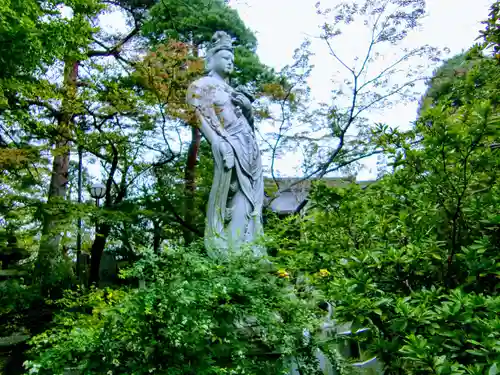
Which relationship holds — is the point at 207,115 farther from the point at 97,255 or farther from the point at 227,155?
the point at 97,255

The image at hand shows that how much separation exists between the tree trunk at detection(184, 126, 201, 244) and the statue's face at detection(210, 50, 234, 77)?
105 inches

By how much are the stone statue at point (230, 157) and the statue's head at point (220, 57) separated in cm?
1

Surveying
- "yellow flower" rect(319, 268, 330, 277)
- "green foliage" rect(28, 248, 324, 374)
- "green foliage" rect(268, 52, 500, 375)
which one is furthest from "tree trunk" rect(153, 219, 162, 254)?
"green foliage" rect(268, 52, 500, 375)

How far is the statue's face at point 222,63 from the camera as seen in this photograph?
5.65 meters

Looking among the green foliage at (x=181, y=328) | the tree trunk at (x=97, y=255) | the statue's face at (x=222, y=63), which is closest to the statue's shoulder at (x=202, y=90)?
the statue's face at (x=222, y=63)

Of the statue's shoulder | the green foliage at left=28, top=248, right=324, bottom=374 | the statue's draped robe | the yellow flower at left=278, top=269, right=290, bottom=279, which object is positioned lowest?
the green foliage at left=28, top=248, right=324, bottom=374

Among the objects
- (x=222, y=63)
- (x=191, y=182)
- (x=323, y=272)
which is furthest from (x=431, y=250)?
(x=191, y=182)

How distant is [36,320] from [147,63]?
16.7ft

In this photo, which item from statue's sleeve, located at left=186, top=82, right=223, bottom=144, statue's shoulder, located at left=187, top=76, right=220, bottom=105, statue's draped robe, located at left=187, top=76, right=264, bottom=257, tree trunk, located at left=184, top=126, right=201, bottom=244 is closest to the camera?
statue's draped robe, located at left=187, top=76, right=264, bottom=257

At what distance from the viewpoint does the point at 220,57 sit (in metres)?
5.68

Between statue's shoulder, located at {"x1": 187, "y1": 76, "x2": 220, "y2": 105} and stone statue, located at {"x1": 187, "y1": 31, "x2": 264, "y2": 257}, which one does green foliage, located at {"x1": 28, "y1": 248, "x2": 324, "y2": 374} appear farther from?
statue's shoulder, located at {"x1": 187, "y1": 76, "x2": 220, "y2": 105}

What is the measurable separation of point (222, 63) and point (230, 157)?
4.86 feet

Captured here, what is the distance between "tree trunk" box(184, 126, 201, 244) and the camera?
8.58 meters

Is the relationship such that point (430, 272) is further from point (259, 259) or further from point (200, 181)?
point (200, 181)
